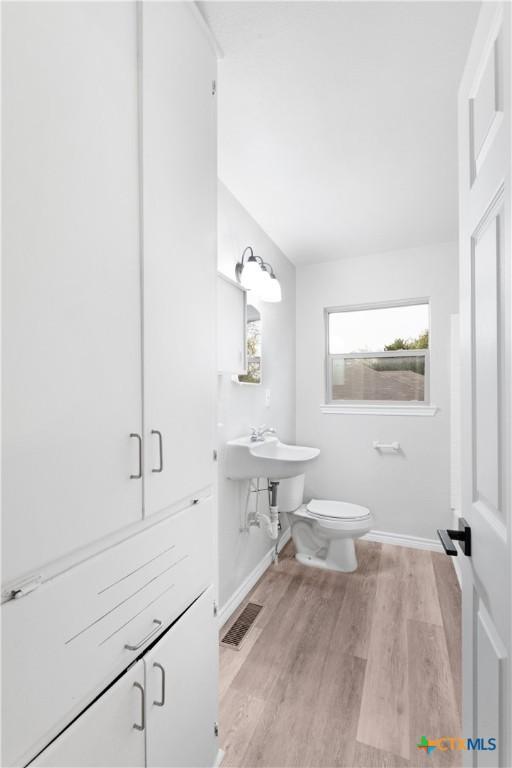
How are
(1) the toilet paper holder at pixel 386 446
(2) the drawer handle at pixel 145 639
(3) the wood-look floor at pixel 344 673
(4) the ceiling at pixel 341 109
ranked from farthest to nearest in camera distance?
(1) the toilet paper holder at pixel 386 446 → (3) the wood-look floor at pixel 344 673 → (4) the ceiling at pixel 341 109 → (2) the drawer handle at pixel 145 639

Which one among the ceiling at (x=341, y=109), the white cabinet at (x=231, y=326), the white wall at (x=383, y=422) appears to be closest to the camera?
the ceiling at (x=341, y=109)

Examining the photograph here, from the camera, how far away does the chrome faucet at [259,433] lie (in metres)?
2.35

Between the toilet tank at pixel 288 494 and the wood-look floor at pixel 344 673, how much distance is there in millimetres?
456

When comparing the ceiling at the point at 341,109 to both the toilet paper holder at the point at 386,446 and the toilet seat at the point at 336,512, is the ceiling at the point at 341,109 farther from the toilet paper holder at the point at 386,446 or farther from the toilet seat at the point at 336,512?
the toilet seat at the point at 336,512

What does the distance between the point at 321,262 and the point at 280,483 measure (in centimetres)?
202

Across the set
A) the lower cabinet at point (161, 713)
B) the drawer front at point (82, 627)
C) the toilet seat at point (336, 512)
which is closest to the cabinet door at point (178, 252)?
the drawer front at point (82, 627)

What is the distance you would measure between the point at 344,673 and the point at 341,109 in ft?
8.36

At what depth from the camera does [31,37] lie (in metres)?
0.61

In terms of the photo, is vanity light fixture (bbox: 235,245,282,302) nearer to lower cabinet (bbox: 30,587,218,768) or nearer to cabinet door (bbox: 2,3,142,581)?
cabinet door (bbox: 2,3,142,581)

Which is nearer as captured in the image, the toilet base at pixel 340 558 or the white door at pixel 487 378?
the white door at pixel 487 378

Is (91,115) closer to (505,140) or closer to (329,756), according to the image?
(505,140)

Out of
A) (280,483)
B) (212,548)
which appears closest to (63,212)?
(212,548)

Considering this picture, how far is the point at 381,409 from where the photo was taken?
124 inches

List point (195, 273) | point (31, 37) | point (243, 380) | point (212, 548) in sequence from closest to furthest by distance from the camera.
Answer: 1. point (31, 37)
2. point (195, 273)
3. point (212, 548)
4. point (243, 380)
